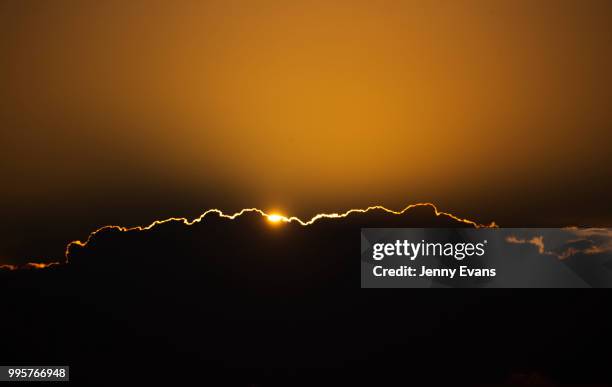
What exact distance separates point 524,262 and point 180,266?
11006mm

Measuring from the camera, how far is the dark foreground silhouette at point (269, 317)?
1518cm

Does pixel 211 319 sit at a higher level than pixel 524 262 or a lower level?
lower

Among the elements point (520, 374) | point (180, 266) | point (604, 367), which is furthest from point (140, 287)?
point (604, 367)

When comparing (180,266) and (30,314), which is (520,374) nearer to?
(180,266)

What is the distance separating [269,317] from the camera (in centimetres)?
1647

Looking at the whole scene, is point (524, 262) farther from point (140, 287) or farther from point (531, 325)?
point (140, 287)

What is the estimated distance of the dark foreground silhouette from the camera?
1518cm

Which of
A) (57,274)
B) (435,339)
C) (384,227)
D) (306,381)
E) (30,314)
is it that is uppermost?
(384,227)

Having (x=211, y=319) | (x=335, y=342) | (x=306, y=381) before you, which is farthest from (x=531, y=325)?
(x=211, y=319)

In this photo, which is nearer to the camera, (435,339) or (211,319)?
(211,319)

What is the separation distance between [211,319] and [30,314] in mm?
5674

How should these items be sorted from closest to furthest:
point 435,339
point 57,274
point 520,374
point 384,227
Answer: point 384,227
point 57,274
point 520,374
point 435,339

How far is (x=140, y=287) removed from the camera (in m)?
15.7

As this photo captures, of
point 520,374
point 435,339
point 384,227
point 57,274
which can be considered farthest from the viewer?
point 435,339
